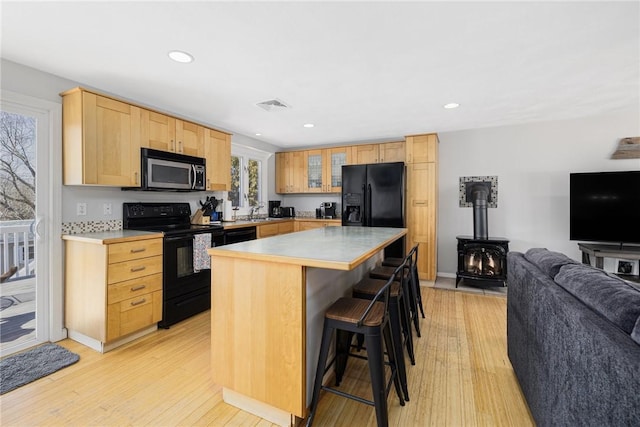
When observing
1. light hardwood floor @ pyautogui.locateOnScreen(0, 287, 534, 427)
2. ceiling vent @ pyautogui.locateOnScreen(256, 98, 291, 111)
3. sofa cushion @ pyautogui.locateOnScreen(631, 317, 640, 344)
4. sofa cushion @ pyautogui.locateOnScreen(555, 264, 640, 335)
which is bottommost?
light hardwood floor @ pyautogui.locateOnScreen(0, 287, 534, 427)

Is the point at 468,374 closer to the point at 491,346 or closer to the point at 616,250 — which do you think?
the point at 491,346

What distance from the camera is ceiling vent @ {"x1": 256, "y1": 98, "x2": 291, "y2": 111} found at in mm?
3180

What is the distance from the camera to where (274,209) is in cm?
544

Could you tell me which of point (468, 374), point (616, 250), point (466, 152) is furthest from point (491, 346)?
point (466, 152)

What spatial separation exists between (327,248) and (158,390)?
4.78 feet

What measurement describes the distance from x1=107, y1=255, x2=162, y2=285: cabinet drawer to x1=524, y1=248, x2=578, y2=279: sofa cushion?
2.99m

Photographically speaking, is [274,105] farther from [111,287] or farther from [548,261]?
[548,261]

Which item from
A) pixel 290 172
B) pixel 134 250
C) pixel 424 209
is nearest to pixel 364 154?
pixel 424 209

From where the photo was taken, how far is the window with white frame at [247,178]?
191 inches

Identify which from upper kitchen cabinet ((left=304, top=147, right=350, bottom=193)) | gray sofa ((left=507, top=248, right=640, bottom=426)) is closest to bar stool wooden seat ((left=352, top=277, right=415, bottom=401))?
gray sofa ((left=507, top=248, right=640, bottom=426))

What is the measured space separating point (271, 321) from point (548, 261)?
5.17 feet

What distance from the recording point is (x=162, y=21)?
5.80 feet

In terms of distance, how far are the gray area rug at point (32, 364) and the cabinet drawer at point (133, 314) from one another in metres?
0.31

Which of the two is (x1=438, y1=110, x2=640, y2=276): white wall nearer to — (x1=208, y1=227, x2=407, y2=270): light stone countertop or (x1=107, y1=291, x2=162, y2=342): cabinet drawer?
(x1=208, y1=227, x2=407, y2=270): light stone countertop
